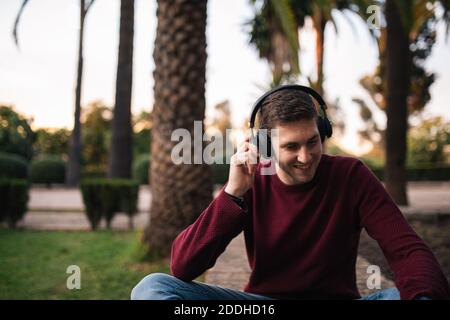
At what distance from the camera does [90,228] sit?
8.68m

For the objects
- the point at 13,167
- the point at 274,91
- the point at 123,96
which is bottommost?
the point at 13,167

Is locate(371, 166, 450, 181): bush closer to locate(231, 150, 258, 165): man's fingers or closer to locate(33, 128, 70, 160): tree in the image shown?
locate(231, 150, 258, 165): man's fingers

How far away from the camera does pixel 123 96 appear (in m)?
10.4

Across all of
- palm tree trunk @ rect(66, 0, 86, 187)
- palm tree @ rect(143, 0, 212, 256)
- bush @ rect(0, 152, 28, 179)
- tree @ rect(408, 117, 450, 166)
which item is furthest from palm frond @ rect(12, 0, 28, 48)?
tree @ rect(408, 117, 450, 166)

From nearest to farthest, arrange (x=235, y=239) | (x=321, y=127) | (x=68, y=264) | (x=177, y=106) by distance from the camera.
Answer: (x=321, y=127) → (x=177, y=106) → (x=235, y=239) → (x=68, y=264)

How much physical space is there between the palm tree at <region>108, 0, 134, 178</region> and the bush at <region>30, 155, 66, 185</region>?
18.9m

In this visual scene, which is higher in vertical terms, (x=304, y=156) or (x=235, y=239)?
(x=304, y=156)

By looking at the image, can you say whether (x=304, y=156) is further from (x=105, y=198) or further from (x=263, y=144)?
(x=105, y=198)

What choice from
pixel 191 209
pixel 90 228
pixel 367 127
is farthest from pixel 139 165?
pixel 367 127

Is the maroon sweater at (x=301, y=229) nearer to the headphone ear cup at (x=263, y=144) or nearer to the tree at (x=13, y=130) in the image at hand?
the headphone ear cup at (x=263, y=144)

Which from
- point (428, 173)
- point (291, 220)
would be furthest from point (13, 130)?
point (428, 173)

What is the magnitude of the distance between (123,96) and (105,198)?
3.07 metres

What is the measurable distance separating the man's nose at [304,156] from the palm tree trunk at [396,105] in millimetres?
6731
